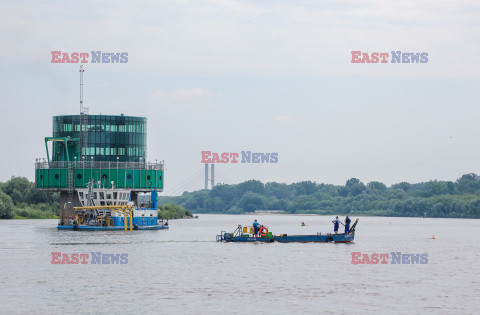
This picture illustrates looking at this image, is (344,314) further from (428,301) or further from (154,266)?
(154,266)

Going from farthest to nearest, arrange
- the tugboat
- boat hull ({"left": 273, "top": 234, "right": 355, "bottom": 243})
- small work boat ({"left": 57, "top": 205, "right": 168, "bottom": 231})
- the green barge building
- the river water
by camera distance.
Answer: the green barge building, the tugboat, small work boat ({"left": 57, "top": 205, "right": 168, "bottom": 231}), boat hull ({"left": 273, "top": 234, "right": 355, "bottom": 243}), the river water

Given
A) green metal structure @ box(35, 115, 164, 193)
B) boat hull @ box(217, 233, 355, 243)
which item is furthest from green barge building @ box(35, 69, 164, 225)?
boat hull @ box(217, 233, 355, 243)

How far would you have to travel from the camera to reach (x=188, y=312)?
46.1 m

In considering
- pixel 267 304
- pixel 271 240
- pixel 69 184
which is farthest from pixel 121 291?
pixel 69 184

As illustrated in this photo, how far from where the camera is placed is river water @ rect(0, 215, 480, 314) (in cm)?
4819

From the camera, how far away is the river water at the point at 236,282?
48188 millimetres

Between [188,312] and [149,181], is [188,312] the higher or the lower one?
the lower one

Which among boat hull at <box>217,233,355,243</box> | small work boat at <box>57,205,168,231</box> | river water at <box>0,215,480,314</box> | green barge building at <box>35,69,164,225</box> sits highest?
green barge building at <box>35,69,164,225</box>

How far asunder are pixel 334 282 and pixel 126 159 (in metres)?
92.8

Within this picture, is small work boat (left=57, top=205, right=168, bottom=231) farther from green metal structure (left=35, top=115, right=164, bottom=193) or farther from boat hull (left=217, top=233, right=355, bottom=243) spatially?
boat hull (left=217, top=233, right=355, bottom=243)

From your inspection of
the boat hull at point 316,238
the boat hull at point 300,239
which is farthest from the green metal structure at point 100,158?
the boat hull at point 316,238

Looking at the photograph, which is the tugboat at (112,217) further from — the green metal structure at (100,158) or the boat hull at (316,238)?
the boat hull at (316,238)

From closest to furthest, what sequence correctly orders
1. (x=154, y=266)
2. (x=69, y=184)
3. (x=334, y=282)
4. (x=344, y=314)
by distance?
(x=344, y=314) → (x=334, y=282) → (x=154, y=266) → (x=69, y=184)

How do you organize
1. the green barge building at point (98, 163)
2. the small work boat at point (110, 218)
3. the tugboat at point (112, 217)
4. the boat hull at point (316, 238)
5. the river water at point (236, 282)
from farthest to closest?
the green barge building at point (98, 163)
the tugboat at point (112, 217)
the small work boat at point (110, 218)
the boat hull at point (316, 238)
the river water at point (236, 282)
